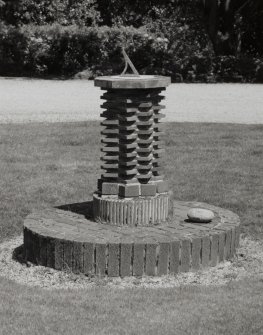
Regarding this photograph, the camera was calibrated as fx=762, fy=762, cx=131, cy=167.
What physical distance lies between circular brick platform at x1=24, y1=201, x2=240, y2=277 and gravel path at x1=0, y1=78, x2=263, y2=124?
826 cm

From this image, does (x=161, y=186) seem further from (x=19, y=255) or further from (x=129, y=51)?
(x=129, y=51)

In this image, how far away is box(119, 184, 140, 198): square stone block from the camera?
6.51 m

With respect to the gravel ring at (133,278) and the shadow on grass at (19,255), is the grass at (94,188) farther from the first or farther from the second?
the shadow on grass at (19,255)

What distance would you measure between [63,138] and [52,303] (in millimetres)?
7322

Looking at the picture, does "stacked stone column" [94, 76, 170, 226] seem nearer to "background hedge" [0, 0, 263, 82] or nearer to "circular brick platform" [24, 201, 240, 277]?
"circular brick platform" [24, 201, 240, 277]

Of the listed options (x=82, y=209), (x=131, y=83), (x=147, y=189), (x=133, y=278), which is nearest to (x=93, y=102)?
(x=82, y=209)

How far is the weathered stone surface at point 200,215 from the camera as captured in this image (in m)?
6.58

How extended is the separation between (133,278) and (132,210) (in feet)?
2.33

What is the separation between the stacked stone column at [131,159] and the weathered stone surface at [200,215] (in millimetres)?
225

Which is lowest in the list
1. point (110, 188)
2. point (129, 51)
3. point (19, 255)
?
point (19, 255)

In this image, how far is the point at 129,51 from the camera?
23.8 m

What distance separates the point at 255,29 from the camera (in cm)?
2588

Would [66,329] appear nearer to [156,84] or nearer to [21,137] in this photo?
[156,84]

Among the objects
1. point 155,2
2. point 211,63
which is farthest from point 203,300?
point 155,2
